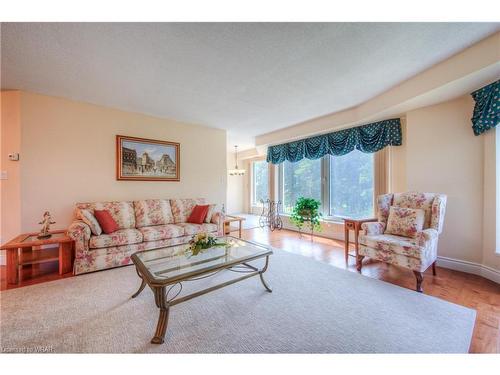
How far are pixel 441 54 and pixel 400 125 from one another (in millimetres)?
1486

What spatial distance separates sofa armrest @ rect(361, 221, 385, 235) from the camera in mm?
2717

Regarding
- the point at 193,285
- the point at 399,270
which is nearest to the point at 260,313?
the point at 193,285

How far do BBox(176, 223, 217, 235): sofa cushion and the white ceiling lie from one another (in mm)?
2058

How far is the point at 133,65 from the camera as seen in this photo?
2.21 meters

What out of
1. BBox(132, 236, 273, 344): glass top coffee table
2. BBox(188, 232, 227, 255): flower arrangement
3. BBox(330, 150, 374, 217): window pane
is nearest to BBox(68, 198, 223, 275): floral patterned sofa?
BBox(132, 236, 273, 344): glass top coffee table

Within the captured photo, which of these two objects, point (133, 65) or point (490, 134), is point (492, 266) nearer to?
point (490, 134)

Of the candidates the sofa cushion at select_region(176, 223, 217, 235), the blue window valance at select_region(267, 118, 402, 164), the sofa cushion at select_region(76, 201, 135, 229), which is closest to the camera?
the sofa cushion at select_region(76, 201, 135, 229)

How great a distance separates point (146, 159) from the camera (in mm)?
3830

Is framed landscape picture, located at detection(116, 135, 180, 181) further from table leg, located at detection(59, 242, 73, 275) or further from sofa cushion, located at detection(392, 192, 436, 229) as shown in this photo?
sofa cushion, located at detection(392, 192, 436, 229)

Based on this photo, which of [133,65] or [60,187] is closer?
[133,65]

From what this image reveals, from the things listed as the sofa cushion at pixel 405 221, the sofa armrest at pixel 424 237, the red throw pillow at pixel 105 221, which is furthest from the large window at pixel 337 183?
the red throw pillow at pixel 105 221

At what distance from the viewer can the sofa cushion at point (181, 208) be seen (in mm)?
3817

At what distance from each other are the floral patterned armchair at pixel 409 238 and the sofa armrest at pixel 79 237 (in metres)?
3.56

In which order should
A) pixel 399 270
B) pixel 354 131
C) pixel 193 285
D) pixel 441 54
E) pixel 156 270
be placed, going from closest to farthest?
pixel 156 270
pixel 441 54
pixel 193 285
pixel 399 270
pixel 354 131
